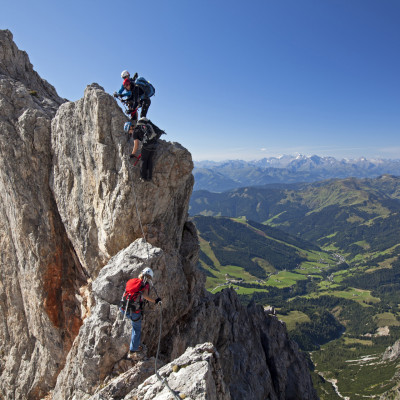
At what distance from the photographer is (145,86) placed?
1864cm

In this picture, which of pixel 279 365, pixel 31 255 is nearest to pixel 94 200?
pixel 31 255

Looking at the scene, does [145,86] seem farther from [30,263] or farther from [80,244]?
[30,263]

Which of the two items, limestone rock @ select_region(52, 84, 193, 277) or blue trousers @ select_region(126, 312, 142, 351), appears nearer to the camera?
blue trousers @ select_region(126, 312, 142, 351)

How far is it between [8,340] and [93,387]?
46.9 ft

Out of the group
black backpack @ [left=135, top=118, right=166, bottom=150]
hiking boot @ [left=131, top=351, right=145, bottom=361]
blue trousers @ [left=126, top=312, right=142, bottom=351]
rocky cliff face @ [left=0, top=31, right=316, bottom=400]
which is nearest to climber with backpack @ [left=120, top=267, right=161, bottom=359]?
blue trousers @ [left=126, top=312, right=142, bottom=351]

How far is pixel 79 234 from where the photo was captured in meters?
19.3

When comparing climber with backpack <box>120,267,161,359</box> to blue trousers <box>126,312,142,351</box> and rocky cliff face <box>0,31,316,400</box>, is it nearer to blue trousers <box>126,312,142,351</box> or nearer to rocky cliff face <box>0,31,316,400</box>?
blue trousers <box>126,312,142,351</box>

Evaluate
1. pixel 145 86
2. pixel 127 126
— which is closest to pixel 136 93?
pixel 145 86

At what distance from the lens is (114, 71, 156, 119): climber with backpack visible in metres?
18.1

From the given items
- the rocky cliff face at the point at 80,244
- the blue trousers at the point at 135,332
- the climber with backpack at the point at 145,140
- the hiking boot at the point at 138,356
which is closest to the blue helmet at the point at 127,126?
the climber with backpack at the point at 145,140

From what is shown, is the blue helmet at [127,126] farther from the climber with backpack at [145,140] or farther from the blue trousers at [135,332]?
the blue trousers at [135,332]

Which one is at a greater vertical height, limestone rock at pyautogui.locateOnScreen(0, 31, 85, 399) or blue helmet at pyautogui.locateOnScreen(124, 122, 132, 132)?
blue helmet at pyautogui.locateOnScreen(124, 122, 132, 132)

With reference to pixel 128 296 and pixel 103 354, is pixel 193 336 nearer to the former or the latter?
pixel 103 354

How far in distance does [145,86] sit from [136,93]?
81 centimetres
